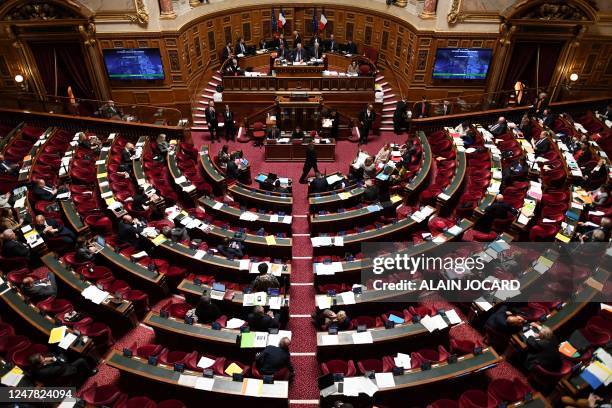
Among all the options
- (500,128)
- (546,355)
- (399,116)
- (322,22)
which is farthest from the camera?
(322,22)

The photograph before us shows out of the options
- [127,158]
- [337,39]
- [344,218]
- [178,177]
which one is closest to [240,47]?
[337,39]

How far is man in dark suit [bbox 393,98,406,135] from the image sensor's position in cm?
1599

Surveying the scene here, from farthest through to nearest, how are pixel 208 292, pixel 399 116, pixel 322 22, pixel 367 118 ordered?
pixel 322 22 < pixel 399 116 < pixel 367 118 < pixel 208 292

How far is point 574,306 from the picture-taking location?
7.74 m

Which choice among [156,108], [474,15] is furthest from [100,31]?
[474,15]

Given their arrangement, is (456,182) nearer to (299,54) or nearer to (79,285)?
(299,54)

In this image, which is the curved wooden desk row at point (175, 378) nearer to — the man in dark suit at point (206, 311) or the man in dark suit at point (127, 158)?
the man in dark suit at point (206, 311)

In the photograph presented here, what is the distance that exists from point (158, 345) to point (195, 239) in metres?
2.99

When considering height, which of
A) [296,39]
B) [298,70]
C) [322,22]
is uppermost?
[322,22]

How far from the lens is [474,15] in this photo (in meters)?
15.5

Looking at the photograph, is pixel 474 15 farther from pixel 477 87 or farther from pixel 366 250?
pixel 366 250

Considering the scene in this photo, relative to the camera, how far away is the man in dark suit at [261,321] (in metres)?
7.76

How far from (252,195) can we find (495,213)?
6.38 metres

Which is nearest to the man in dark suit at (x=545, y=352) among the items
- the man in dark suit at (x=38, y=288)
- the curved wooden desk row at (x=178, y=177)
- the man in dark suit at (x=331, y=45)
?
the curved wooden desk row at (x=178, y=177)
